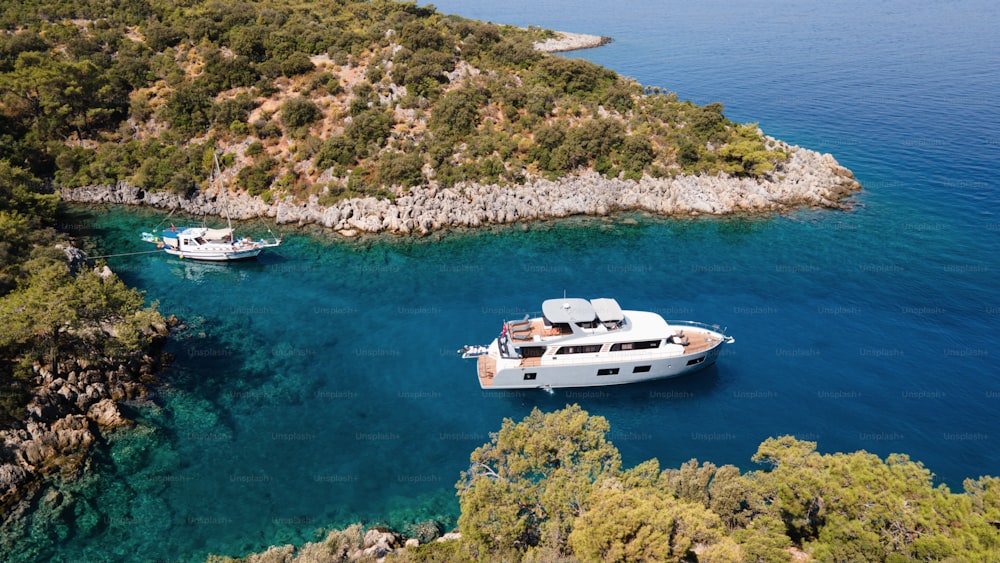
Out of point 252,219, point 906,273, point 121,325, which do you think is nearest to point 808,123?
point 906,273

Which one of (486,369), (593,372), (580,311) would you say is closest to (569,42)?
(580,311)

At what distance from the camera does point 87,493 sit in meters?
31.8

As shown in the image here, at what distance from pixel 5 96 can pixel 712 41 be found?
17404 centimetres

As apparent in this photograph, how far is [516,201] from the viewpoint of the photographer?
67625 mm

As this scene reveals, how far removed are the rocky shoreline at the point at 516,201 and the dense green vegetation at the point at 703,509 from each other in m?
41.1

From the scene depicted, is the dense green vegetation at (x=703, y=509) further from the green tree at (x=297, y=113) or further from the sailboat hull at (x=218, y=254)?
the green tree at (x=297, y=113)

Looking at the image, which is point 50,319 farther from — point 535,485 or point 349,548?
point 535,485

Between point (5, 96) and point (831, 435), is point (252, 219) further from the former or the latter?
point (831, 435)

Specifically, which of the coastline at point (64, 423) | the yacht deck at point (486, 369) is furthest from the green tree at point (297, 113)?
the yacht deck at point (486, 369)

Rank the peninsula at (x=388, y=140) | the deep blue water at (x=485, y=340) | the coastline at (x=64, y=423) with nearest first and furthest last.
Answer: the coastline at (x=64, y=423) < the deep blue water at (x=485, y=340) < the peninsula at (x=388, y=140)

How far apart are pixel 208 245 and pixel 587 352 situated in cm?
4425

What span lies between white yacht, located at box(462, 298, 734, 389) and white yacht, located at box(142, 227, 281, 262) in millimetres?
32594

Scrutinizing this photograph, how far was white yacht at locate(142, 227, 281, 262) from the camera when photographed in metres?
57.7

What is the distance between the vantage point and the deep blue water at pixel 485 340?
33.0 meters
